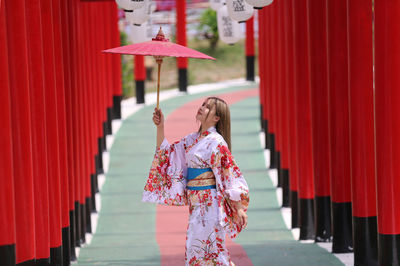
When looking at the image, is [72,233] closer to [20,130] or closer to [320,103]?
→ [20,130]

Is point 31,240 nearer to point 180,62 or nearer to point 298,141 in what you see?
point 298,141

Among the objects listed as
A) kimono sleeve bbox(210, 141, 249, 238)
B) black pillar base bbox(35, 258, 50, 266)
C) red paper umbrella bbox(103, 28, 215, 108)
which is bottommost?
black pillar base bbox(35, 258, 50, 266)

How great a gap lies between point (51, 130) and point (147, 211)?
4.50m

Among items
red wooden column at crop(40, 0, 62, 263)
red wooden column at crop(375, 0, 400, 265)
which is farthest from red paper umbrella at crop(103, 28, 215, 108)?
red wooden column at crop(375, 0, 400, 265)

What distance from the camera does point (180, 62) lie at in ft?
67.3

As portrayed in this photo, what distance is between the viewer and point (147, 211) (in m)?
10.8

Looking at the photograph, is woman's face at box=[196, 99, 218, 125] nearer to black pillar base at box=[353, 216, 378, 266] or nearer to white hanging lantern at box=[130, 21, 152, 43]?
black pillar base at box=[353, 216, 378, 266]

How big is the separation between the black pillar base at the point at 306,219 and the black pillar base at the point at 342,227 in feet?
3.47

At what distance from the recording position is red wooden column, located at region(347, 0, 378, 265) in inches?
251

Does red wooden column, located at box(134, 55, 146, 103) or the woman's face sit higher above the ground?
the woman's face

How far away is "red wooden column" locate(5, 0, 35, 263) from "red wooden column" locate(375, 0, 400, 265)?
2.60 meters

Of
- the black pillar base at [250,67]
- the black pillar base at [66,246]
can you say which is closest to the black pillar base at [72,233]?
the black pillar base at [66,246]

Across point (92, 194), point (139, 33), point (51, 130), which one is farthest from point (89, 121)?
point (139, 33)

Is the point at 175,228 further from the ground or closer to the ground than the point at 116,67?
closer to the ground
